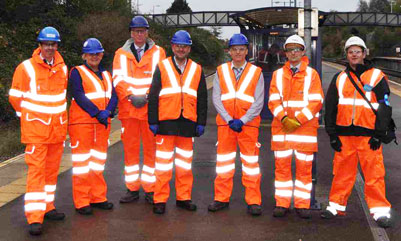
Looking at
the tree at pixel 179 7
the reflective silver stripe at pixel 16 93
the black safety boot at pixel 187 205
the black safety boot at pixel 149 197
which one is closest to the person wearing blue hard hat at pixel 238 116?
the black safety boot at pixel 187 205

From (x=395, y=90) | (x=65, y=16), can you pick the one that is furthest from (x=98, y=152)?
(x=65, y=16)

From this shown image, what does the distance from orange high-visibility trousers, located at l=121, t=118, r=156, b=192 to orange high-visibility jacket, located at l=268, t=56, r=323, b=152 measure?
1.57 m

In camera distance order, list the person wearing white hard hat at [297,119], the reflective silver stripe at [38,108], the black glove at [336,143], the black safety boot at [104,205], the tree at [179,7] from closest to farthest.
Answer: the reflective silver stripe at [38,108], the black glove at [336,143], the person wearing white hard hat at [297,119], the black safety boot at [104,205], the tree at [179,7]

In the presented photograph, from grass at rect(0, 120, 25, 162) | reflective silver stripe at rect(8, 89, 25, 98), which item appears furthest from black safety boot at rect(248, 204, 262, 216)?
grass at rect(0, 120, 25, 162)

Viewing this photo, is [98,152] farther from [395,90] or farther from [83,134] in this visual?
[395,90]

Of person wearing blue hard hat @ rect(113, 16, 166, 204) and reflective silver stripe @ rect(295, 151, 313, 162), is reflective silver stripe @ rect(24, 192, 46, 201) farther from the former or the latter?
reflective silver stripe @ rect(295, 151, 313, 162)

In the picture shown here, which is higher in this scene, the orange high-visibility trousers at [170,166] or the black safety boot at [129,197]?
the orange high-visibility trousers at [170,166]

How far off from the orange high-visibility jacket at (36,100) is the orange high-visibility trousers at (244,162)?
1.82 meters

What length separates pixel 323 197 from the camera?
19.6 feet

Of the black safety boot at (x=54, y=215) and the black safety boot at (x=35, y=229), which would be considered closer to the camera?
the black safety boot at (x=35, y=229)

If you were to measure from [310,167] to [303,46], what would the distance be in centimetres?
134

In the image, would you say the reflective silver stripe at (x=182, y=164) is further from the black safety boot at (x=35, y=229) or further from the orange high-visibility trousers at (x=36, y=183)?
the black safety boot at (x=35, y=229)

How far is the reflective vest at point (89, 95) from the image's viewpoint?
5406mm

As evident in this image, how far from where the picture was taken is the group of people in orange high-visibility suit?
498 cm
